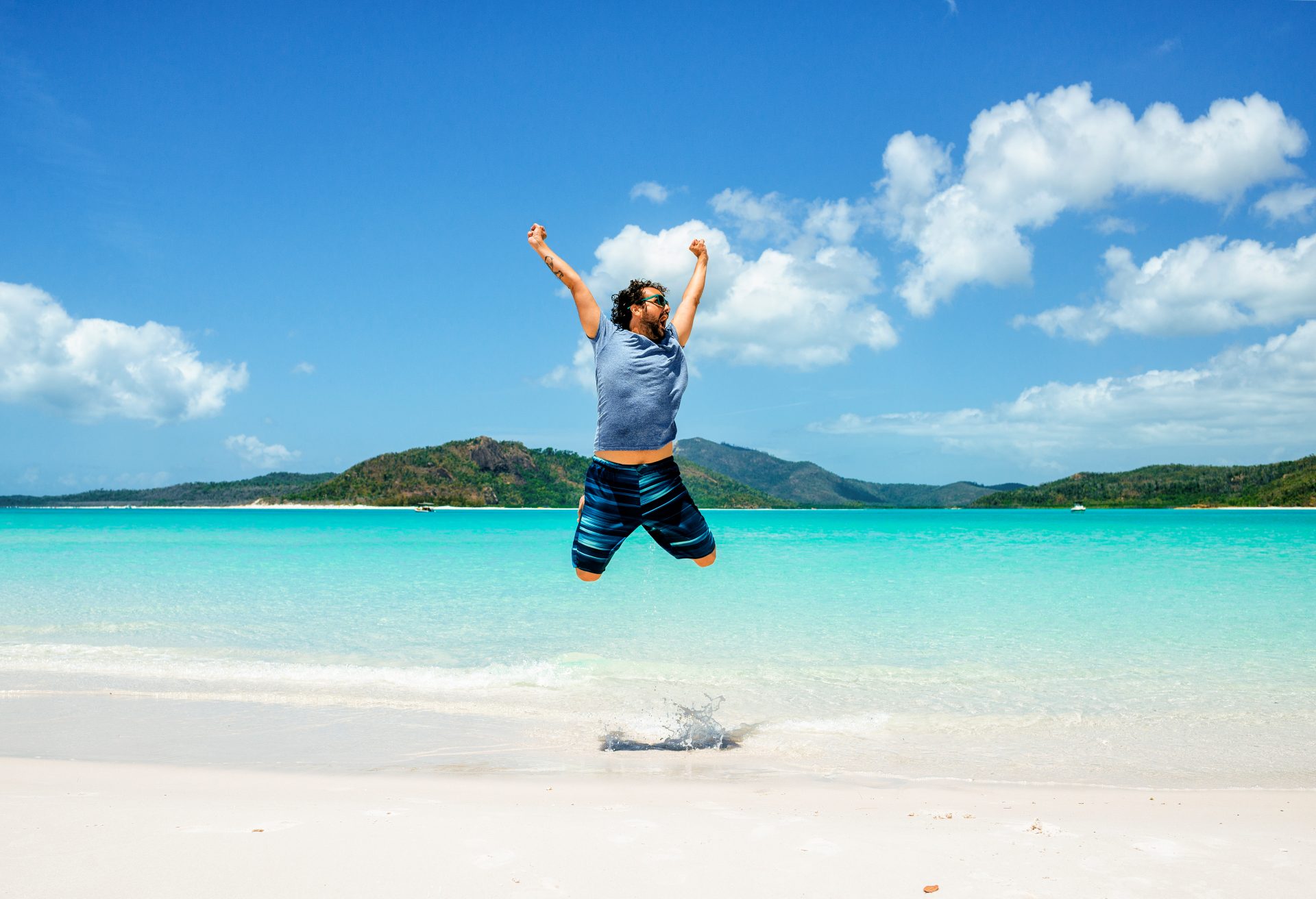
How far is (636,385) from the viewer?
4.74 meters

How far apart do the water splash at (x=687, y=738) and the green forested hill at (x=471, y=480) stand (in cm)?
12922

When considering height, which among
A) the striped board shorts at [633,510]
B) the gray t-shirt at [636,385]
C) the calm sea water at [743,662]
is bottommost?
the calm sea water at [743,662]

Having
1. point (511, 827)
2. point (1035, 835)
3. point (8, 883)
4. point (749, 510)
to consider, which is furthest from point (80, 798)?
point (749, 510)

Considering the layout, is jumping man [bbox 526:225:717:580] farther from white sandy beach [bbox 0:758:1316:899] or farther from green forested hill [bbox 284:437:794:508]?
green forested hill [bbox 284:437:794:508]

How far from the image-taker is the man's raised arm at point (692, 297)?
497 centimetres

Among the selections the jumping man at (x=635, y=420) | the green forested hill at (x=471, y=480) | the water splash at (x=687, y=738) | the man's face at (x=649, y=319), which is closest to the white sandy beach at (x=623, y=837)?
the water splash at (x=687, y=738)

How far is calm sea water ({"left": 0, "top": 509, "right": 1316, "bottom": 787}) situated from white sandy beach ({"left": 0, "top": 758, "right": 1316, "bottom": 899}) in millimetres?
873

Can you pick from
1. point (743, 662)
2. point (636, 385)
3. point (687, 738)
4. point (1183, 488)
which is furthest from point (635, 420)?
point (1183, 488)

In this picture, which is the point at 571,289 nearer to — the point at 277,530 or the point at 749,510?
the point at 277,530

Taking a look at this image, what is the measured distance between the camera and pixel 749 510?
165000mm

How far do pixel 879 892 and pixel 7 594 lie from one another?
873 inches

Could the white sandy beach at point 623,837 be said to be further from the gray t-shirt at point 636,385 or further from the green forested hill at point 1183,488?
the green forested hill at point 1183,488

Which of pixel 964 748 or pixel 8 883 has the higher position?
pixel 8 883

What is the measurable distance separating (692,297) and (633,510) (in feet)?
4.45
